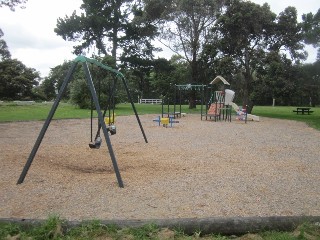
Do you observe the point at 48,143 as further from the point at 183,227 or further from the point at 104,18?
the point at 104,18

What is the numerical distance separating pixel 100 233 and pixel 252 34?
86.4 ft

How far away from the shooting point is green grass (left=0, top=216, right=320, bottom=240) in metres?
3.33

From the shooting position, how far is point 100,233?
134 inches

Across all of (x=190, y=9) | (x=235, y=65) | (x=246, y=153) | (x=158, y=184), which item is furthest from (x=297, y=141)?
(x=190, y=9)

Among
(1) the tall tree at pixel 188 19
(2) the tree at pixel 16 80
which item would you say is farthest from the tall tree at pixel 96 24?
(2) the tree at pixel 16 80

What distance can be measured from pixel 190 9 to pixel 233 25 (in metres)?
5.84

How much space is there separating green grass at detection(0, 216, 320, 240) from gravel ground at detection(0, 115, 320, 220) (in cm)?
37

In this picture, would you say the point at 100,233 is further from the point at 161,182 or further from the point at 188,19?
the point at 188,19

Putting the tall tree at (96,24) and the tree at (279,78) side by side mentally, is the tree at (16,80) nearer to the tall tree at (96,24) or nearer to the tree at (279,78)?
the tall tree at (96,24)

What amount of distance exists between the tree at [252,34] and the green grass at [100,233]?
24770 millimetres

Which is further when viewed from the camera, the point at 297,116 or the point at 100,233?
the point at 297,116

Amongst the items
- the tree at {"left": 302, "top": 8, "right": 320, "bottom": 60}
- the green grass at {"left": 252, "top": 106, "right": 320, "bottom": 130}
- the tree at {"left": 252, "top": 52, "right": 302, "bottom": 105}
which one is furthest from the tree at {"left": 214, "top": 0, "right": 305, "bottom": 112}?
the green grass at {"left": 252, "top": 106, "right": 320, "bottom": 130}

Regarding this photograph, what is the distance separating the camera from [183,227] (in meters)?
3.50

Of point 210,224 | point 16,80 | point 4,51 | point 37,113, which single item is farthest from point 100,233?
point 4,51
